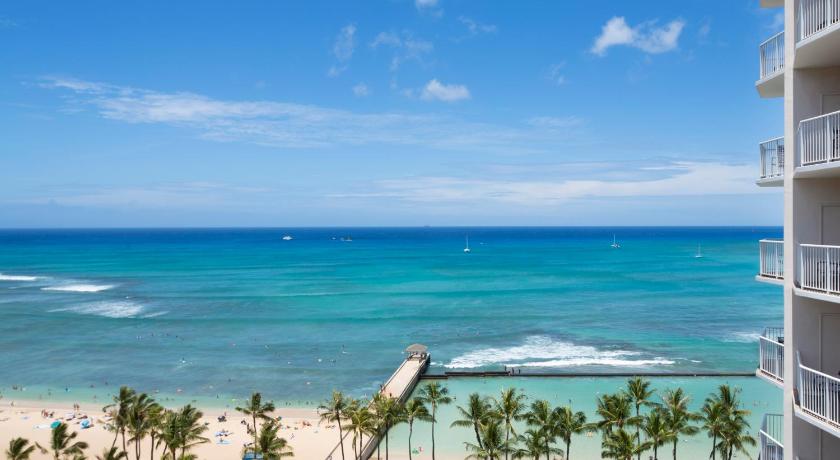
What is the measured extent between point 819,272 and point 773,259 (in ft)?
5.63

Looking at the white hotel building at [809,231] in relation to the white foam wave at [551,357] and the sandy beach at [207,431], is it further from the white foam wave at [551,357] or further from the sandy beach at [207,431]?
the white foam wave at [551,357]

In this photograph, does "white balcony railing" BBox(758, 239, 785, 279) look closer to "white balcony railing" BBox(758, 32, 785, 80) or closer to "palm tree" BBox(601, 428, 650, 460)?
"white balcony railing" BBox(758, 32, 785, 80)

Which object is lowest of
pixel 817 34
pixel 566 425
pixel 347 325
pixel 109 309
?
pixel 347 325

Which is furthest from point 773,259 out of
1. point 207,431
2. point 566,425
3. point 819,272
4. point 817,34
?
point 207,431

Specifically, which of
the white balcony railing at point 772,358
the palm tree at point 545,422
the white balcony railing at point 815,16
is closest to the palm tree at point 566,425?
the palm tree at point 545,422

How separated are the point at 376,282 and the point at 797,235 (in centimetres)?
9097

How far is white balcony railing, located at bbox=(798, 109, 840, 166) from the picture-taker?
9469mm

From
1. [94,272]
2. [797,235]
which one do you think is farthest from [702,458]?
[94,272]

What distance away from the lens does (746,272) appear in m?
107

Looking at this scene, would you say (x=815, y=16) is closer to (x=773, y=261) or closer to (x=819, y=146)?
(x=819, y=146)

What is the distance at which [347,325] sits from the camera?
6341cm

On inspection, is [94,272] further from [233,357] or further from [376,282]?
[233,357]

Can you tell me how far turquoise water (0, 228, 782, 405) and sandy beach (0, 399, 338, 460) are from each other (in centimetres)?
367

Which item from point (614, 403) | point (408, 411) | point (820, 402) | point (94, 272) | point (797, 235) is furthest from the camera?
point (94, 272)
